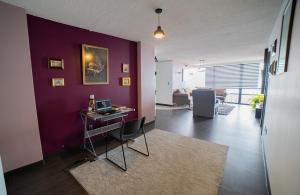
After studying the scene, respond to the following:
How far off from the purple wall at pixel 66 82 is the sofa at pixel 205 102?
336 cm

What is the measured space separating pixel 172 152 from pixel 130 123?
1058 mm

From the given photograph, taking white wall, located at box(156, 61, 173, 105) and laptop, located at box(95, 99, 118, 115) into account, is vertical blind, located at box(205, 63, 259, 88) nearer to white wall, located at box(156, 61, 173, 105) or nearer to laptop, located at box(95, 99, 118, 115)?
white wall, located at box(156, 61, 173, 105)

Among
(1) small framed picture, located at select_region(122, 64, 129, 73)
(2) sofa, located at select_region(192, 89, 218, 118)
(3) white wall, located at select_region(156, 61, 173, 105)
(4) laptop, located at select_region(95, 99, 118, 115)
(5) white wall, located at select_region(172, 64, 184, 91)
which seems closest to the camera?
(4) laptop, located at select_region(95, 99, 118, 115)

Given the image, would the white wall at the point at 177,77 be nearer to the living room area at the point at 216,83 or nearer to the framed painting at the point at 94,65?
the living room area at the point at 216,83

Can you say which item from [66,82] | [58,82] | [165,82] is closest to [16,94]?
[58,82]

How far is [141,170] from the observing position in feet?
7.05

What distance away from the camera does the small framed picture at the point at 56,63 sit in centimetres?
240

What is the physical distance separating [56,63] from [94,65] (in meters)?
0.71

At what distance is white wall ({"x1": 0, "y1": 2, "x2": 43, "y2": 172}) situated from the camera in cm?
189

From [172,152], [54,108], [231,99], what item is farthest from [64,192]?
[231,99]

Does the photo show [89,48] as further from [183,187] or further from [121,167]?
[183,187]

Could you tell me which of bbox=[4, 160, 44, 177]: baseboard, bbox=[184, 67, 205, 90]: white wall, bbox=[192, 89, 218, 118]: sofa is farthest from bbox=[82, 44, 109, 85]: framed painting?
bbox=[184, 67, 205, 90]: white wall

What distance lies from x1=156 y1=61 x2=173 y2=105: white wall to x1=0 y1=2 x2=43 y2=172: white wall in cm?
609

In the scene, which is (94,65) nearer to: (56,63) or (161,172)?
(56,63)
